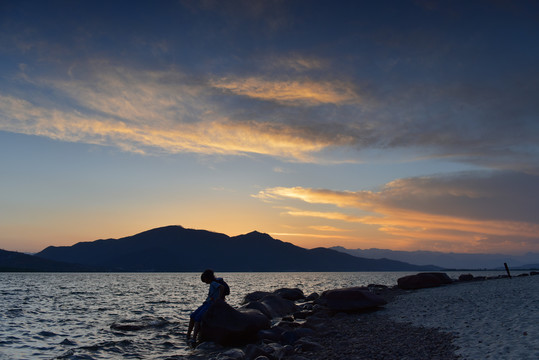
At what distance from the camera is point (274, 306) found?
2866 centimetres

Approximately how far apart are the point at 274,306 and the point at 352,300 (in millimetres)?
6877

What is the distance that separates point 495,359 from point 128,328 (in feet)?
66.0

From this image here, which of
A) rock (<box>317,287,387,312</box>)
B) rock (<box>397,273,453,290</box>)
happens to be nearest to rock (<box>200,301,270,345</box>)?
rock (<box>317,287,387,312</box>)

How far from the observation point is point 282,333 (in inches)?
696

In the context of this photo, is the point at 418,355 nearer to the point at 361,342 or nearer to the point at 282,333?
the point at 361,342

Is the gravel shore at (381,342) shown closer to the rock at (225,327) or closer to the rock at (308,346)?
the rock at (308,346)

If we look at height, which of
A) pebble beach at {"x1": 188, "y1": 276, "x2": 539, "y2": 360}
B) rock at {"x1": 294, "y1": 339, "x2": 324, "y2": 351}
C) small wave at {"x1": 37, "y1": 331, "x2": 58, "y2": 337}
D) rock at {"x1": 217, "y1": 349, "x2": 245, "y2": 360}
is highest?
pebble beach at {"x1": 188, "y1": 276, "x2": 539, "y2": 360}

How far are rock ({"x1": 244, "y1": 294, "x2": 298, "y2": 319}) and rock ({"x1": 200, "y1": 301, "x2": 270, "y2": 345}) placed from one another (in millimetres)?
7650

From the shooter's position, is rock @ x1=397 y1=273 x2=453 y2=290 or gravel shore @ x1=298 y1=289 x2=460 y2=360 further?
rock @ x1=397 y1=273 x2=453 y2=290

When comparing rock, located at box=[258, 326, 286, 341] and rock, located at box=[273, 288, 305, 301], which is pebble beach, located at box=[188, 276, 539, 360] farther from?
rock, located at box=[273, 288, 305, 301]

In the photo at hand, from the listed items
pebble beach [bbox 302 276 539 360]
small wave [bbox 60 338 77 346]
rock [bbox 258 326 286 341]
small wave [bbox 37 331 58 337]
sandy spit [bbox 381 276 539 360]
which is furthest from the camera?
small wave [bbox 37 331 58 337]

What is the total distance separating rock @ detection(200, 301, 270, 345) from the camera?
17.1m

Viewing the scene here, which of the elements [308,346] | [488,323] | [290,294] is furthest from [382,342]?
[290,294]

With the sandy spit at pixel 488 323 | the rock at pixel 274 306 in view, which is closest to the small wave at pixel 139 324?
the rock at pixel 274 306
